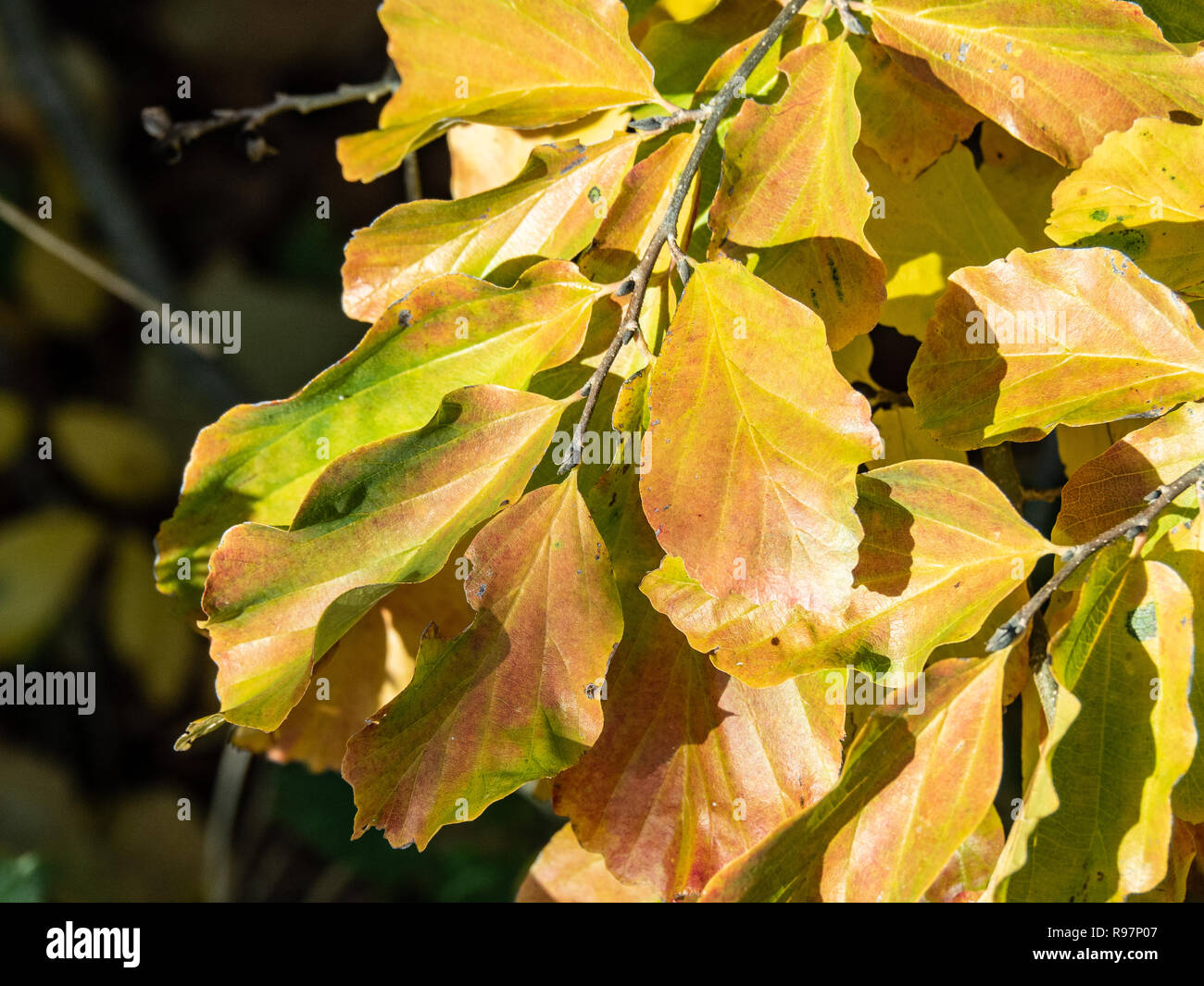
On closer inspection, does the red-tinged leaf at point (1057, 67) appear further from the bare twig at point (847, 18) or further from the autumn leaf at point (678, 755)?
the autumn leaf at point (678, 755)

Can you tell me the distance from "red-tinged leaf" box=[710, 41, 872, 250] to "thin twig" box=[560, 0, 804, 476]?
12 mm

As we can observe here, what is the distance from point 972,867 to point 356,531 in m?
0.30

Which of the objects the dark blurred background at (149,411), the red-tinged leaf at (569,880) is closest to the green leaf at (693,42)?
the red-tinged leaf at (569,880)

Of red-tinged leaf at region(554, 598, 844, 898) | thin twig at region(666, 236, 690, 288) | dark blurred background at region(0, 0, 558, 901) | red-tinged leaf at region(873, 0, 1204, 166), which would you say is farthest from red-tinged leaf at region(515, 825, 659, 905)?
dark blurred background at region(0, 0, 558, 901)

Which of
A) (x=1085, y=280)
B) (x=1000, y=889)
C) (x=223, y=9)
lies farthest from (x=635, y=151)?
(x=223, y=9)

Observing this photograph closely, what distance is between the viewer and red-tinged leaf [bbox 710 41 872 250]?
41cm

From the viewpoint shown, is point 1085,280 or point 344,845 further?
point 344,845

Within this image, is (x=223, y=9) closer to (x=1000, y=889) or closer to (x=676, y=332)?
(x=676, y=332)

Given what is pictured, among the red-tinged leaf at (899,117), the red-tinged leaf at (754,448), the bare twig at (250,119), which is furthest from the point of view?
the bare twig at (250,119)

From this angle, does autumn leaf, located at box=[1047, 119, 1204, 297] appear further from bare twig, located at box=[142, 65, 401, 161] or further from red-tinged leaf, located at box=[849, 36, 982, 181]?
bare twig, located at box=[142, 65, 401, 161]

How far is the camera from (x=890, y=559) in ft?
1.32

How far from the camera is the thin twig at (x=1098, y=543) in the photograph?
0.38 metres

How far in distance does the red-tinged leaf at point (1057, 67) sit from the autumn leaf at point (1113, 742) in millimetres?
186
